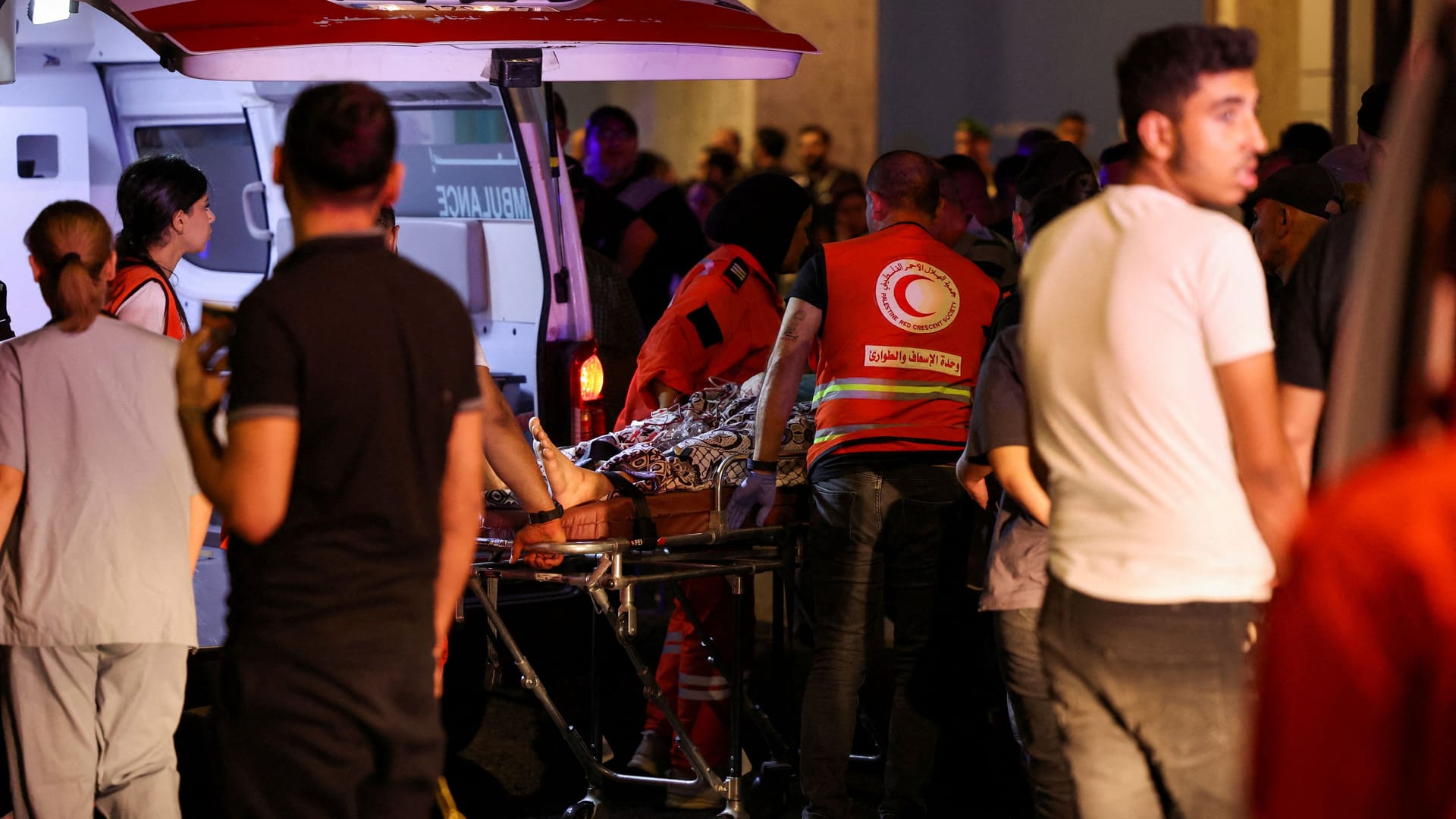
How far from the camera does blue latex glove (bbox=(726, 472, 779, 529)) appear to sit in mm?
4973

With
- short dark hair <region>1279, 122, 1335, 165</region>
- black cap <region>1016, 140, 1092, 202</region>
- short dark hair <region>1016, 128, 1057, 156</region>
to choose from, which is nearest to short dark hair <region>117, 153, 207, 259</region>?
black cap <region>1016, 140, 1092, 202</region>

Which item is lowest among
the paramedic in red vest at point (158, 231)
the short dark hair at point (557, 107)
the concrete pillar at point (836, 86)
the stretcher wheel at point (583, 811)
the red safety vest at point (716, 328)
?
the stretcher wheel at point (583, 811)

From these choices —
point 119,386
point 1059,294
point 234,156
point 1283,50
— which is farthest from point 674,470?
point 1283,50

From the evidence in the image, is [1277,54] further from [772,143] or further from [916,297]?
[916,297]

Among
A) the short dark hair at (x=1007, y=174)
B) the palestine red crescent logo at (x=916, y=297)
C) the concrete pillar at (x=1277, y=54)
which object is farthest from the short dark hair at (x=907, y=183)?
the concrete pillar at (x=1277, y=54)

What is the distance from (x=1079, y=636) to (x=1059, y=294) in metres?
0.56

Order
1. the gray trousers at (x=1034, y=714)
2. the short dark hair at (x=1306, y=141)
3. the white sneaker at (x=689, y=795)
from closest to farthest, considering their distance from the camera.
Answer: the gray trousers at (x=1034, y=714) < the white sneaker at (x=689, y=795) < the short dark hair at (x=1306, y=141)

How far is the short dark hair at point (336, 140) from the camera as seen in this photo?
2609 millimetres

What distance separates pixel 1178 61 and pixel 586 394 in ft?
11.4

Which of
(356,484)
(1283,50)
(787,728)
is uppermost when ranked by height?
(1283,50)

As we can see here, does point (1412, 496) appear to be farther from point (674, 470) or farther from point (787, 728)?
point (787, 728)

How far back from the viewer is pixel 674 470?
5086mm

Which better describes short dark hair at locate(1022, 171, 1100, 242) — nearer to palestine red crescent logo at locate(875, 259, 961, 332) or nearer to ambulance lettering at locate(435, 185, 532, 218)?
palestine red crescent logo at locate(875, 259, 961, 332)

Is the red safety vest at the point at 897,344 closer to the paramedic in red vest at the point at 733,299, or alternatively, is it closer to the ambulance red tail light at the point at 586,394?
the paramedic in red vest at the point at 733,299
